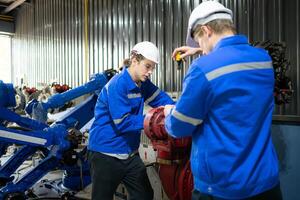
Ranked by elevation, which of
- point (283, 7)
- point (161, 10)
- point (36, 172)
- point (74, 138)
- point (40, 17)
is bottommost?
point (36, 172)

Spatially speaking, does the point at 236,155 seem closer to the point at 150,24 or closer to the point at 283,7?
the point at 283,7

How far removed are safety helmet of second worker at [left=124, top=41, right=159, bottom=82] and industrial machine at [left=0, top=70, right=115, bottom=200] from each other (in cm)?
→ 125

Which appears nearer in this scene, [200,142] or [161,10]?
[200,142]

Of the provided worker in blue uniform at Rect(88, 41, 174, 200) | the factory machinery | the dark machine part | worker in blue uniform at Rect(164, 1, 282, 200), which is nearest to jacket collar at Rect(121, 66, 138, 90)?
worker in blue uniform at Rect(88, 41, 174, 200)

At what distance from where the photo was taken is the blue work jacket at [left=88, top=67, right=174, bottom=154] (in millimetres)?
2539

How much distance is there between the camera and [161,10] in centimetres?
478

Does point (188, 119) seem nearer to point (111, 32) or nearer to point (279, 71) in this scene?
point (279, 71)

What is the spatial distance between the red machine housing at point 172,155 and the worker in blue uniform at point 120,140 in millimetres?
330

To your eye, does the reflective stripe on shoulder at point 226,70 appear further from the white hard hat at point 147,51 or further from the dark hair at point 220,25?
the white hard hat at point 147,51

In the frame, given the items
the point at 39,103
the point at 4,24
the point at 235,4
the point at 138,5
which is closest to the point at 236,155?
the point at 235,4

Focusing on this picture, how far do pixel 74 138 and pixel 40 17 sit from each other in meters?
5.61

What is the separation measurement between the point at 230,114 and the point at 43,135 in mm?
2708

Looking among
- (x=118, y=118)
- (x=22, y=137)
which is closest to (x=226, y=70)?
(x=118, y=118)

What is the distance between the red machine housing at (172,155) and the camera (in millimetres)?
2287
